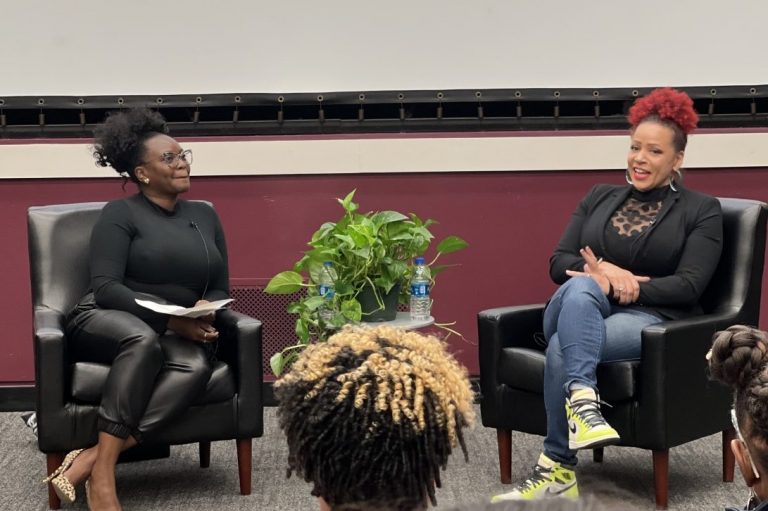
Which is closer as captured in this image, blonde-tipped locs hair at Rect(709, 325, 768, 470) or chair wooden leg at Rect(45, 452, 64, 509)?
blonde-tipped locs hair at Rect(709, 325, 768, 470)

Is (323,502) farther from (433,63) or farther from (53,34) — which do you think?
(53,34)

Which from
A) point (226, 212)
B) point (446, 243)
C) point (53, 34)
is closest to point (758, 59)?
point (446, 243)

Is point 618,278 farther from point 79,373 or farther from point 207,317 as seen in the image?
point 79,373

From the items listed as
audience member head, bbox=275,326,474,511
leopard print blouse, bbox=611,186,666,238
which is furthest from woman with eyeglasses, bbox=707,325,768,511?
leopard print blouse, bbox=611,186,666,238

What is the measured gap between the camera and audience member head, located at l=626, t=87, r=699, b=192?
10.8 feet

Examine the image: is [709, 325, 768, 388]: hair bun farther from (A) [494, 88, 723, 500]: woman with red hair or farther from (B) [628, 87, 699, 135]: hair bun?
(B) [628, 87, 699, 135]: hair bun

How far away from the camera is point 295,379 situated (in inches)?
51.9

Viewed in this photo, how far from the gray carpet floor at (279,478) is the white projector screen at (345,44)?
A: 1.40 meters

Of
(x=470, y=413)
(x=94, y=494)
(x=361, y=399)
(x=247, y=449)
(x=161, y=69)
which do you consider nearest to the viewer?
(x=361, y=399)

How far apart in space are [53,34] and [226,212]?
972mm

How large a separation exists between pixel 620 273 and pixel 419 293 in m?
0.63

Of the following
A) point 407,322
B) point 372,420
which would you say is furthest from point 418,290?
point 372,420

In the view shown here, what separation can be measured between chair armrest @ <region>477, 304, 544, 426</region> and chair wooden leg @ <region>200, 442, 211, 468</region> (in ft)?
3.04

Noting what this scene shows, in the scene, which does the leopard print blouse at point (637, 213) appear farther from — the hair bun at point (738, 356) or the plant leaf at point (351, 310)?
the hair bun at point (738, 356)
